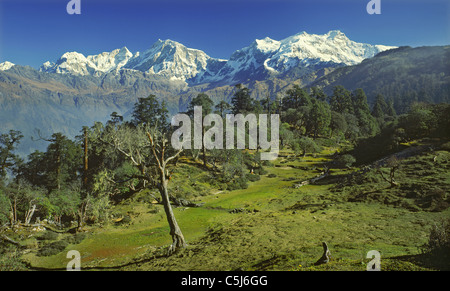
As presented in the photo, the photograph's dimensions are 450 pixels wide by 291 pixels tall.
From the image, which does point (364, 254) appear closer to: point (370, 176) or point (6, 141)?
point (370, 176)

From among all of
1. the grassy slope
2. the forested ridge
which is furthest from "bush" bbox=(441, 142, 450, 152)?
the grassy slope

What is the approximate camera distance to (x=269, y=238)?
17.0 metres

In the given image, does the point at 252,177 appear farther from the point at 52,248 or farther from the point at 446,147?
the point at 52,248

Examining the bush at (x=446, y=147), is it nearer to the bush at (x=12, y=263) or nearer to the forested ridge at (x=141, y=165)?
the forested ridge at (x=141, y=165)

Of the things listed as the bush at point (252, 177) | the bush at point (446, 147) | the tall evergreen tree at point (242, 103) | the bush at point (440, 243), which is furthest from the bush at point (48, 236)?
the tall evergreen tree at point (242, 103)

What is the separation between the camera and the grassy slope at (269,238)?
1245 cm

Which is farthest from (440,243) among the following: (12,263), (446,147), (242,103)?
(242,103)

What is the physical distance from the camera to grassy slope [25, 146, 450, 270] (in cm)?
1245

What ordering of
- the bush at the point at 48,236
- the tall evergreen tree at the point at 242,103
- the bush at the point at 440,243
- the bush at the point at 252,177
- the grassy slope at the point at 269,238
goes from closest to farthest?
the bush at the point at 440,243, the grassy slope at the point at 269,238, the bush at the point at 48,236, the bush at the point at 252,177, the tall evergreen tree at the point at 242,103

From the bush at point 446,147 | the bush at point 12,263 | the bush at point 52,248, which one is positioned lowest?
the bush at point 52,248

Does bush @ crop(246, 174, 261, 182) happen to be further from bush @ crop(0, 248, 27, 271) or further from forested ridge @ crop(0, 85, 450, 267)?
bush @ crop(0, 248, 27, 271)

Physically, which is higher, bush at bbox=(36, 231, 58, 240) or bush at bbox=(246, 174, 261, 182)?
bush at bbox=(246, 174, 261, 182)
